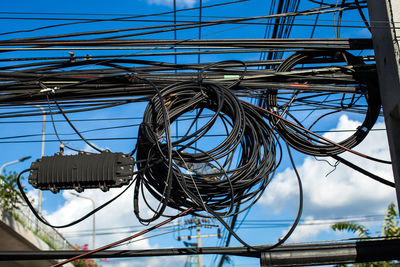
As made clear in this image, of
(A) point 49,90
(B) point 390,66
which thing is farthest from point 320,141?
(A) point 49,90

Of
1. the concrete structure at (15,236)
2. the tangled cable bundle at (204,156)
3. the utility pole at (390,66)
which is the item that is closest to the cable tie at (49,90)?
the tangled cable bundle at (204,156)

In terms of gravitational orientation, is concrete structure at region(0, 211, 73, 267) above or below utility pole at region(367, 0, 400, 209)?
below

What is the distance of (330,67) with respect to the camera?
5.42 m

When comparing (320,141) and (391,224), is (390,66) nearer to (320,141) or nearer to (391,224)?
(320,141)

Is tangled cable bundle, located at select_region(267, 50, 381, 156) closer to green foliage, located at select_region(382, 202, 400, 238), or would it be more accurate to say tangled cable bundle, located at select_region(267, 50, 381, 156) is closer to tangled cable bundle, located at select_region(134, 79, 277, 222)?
tangled cable bundle, located at select_region(134, 79, 277, 222)

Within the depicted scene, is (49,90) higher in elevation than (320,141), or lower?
higher

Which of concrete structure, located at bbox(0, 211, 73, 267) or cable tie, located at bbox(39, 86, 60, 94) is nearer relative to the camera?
cable tie, located at bbox(39, 86, 60, 94)

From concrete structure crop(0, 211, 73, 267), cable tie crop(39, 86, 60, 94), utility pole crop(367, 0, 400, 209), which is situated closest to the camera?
utility pole crop(367, 0, 400, 209)

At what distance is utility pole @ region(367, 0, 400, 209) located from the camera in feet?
15.0

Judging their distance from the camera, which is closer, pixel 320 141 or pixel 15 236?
pixel 320 141

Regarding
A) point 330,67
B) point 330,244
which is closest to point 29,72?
point 330,67

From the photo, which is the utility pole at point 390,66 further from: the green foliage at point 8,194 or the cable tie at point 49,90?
the green foliage at point 8,194

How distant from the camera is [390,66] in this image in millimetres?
4688

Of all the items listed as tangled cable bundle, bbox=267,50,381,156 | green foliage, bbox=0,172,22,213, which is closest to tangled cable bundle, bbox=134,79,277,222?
Result: tangled cable bundle, bbox=267,50,381,156
